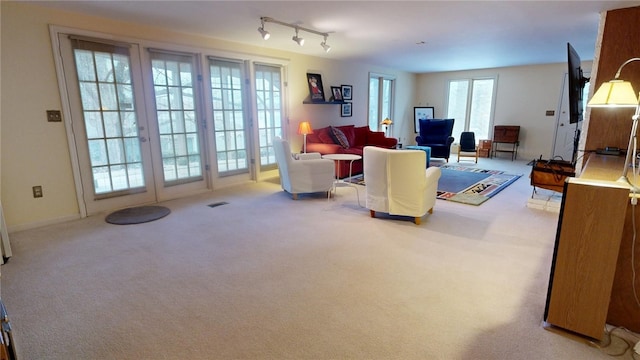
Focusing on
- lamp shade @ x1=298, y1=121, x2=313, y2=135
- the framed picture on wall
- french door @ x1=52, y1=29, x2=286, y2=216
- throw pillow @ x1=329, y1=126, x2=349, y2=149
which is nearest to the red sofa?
throw pillow @ x1=329, y1=126, x2=349, y2=149

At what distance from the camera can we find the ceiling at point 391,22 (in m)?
3.11

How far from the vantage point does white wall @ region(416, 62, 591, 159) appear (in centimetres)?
720

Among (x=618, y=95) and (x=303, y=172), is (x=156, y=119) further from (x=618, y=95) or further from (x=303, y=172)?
(x=618, y=95)

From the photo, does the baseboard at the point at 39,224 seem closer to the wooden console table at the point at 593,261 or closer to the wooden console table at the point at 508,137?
the wooden console table at the point at 593,261

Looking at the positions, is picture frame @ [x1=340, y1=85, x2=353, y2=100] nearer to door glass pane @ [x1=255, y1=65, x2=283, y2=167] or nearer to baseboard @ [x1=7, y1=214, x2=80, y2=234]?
door glass pane @ [x1=255, y1=65, x2=283, y2=167]

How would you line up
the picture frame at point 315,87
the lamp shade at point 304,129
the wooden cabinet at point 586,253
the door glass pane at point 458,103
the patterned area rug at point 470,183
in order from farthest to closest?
the door glass pane at point 458,103 → the picture frame at point 315,87 → the lamp shade at point 304,129 → the patterned area rug at point 470,183 → the wooden cabinet at point 586,253

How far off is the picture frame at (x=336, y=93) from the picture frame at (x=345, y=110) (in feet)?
0.83

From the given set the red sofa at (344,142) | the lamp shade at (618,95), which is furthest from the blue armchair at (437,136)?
the lamp shade at (618,95)

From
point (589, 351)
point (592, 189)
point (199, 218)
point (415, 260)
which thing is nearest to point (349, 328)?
point (415, 260)

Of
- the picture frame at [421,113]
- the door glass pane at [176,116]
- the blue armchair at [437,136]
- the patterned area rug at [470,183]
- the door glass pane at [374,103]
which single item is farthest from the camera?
the picture frame at [421,113]

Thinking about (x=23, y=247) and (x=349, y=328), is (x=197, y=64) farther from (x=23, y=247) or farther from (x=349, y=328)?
(x=349, y=328)

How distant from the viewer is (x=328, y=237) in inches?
121

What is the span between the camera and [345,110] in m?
7.03

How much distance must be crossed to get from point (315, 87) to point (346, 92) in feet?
3.41
